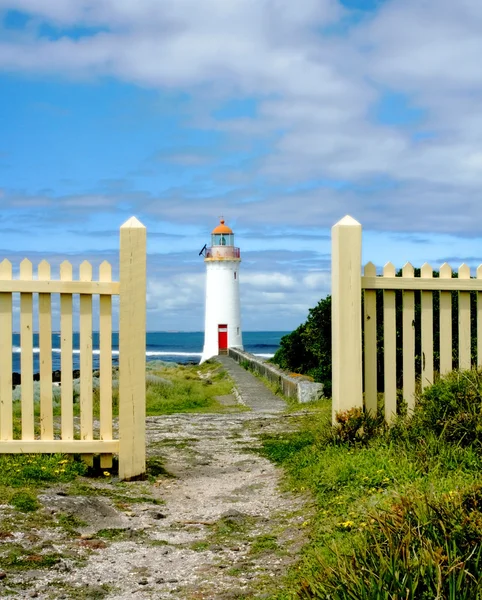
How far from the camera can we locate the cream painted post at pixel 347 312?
7.41m

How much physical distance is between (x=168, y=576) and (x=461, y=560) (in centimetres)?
195

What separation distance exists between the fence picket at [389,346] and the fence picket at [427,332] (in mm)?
341

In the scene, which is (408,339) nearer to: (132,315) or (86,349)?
(132,315)

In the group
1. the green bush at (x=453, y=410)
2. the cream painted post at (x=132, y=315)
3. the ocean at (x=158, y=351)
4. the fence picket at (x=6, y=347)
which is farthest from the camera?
the ocean at (x=158, y=351)

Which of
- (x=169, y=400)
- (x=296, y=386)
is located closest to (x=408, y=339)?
(x=296, y=386)

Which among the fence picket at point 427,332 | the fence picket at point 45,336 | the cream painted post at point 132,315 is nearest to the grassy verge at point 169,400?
the fence picket at point 45,336

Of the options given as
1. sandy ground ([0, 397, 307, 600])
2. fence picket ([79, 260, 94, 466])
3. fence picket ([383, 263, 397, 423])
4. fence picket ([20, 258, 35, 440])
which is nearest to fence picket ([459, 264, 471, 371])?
fence picket ([383, 263, 397, 423])

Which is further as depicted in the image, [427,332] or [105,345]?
[427,332]

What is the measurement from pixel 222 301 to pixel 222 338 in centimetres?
208

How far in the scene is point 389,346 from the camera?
7750 millimetres

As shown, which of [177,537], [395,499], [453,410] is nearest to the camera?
[395,499]

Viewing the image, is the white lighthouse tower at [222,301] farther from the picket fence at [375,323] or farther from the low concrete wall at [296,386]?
the picket fence at [375,323]

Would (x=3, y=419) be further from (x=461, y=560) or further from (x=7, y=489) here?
(x=461, y=560)

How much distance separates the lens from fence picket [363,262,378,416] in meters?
7.62
